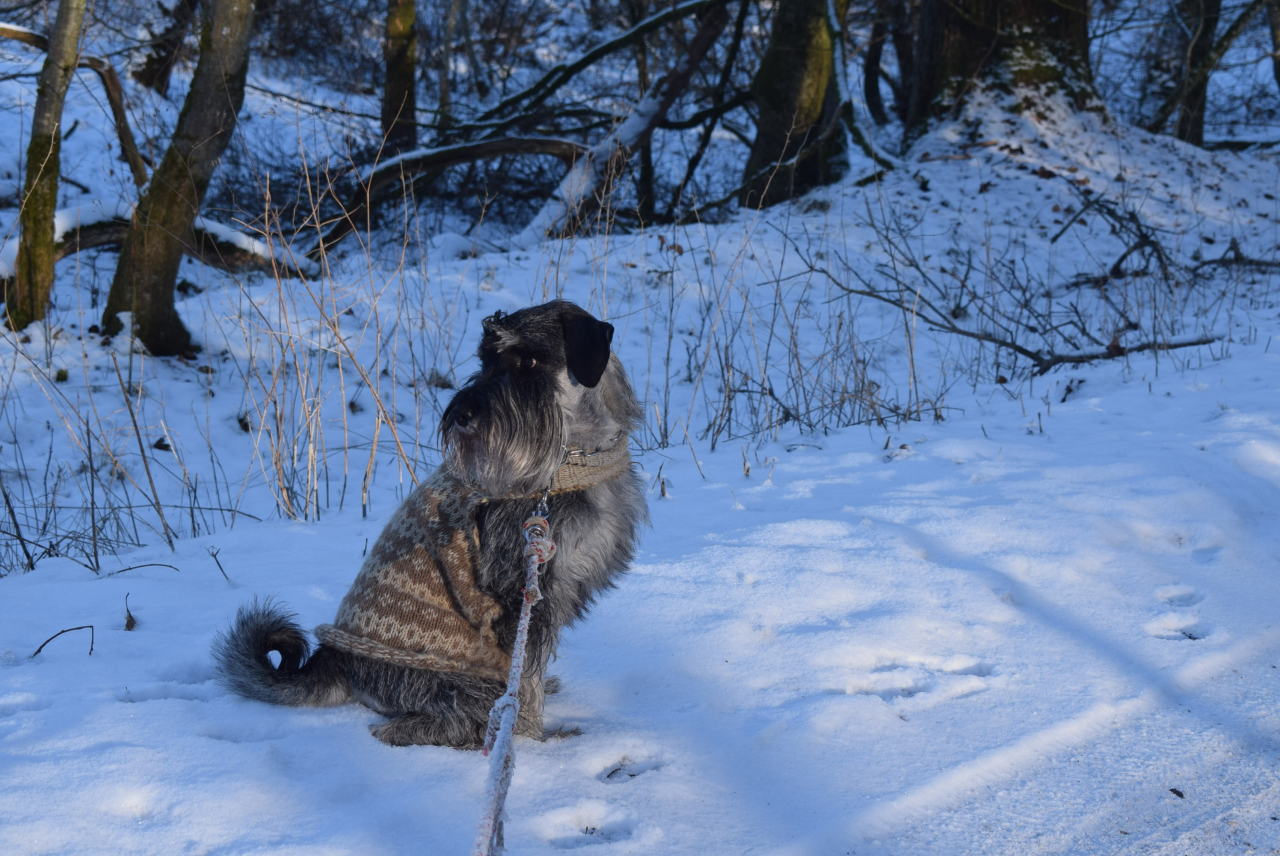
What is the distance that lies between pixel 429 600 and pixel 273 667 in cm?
55

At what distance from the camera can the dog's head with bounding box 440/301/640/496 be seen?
2688mm

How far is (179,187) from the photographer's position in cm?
752

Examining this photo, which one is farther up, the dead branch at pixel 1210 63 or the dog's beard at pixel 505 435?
the dead branch at pixel 1210 63

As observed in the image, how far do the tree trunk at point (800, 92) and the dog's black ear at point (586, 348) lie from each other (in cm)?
928

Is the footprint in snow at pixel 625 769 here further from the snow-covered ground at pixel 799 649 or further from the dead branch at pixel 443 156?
the dead branch at pixel 443 156

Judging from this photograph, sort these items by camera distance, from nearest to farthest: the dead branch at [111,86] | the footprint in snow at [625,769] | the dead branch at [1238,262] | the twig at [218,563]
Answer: the footprint in snow at [625,769] → the twig at [218,563] → the dead branch at [111,86] → the dead branch at [1238,262]

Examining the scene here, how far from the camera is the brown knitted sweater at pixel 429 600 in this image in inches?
105

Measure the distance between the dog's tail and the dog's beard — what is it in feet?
2.21

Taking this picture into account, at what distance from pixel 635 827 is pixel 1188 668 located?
6.01ft

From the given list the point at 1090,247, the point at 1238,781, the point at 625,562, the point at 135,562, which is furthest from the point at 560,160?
the point at 1238,781

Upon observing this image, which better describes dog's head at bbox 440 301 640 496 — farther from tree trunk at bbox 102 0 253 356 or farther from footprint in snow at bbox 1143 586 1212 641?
tree trunk at bbox 102 0 253 356

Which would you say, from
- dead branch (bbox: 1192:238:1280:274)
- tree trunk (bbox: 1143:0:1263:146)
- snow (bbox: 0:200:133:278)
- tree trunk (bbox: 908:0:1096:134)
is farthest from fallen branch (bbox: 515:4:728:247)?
dead branch (bbox: 1192:238:1280:274)

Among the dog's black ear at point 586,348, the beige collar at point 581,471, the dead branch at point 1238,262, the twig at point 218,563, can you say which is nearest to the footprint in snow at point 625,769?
the beige collar at point 581,471

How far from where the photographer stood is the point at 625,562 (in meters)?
2.96
